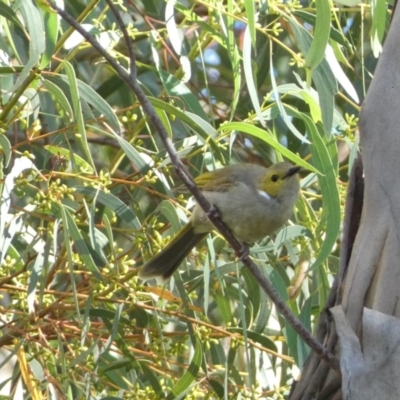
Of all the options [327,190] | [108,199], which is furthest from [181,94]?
[327,190]

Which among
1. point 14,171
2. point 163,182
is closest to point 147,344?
point 163,182

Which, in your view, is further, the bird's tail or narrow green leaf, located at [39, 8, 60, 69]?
the bird's tail

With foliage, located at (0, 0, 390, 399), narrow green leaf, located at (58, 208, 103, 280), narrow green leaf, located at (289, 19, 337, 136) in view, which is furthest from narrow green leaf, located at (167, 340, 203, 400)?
narrow green leaf, located at (289, 19, 337, 136)

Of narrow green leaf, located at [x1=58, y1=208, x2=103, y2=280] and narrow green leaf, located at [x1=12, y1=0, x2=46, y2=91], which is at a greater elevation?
narrow green leaf, located at [x1=12, y1=0, x2=46, y2=91]

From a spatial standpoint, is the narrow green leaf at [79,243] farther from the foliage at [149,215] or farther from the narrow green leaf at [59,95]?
the narrow green leaf at [59,95]

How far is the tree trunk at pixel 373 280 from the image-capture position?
Result: 1305 mm

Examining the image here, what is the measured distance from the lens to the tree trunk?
1305mm

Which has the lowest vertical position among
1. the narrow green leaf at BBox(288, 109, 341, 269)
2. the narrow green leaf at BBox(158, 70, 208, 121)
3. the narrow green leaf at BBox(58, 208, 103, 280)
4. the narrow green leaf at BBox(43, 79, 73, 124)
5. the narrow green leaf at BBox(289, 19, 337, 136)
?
the narrow green leaf at BBox(58, 208, 103, 280)

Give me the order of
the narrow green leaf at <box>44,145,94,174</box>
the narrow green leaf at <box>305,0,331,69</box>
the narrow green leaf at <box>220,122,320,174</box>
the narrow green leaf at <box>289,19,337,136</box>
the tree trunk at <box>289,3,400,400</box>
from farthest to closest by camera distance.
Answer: the narrow green leaf at <box>44,145,94,174</box>, the narrow green leaf at <box>289,19,337,136</box>, the narrow green leaf at <box>305,0,331,69</box>, the narrow green leaf at <box>220,122,320,174</box>, the tree trunk at <box>289,3,400,400</box>

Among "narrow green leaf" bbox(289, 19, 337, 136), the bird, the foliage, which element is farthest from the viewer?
the bird

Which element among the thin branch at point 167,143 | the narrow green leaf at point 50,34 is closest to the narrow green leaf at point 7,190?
the narrow green leaf at point 50,34

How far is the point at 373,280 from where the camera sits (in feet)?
4.50

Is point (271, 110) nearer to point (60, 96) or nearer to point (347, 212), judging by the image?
point (60, 96)

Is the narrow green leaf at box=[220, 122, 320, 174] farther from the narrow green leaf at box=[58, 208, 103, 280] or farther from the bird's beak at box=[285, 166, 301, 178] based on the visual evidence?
the bird's beak at box=[285, 166, 301, 178]
